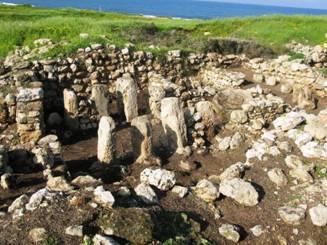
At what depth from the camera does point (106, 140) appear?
1233cm

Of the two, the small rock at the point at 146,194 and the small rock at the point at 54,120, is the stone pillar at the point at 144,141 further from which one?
the small rock at the point at 54,120

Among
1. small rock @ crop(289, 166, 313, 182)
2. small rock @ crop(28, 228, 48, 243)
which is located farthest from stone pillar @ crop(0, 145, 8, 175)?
small rock @ crop(289, 166, 313, 182)

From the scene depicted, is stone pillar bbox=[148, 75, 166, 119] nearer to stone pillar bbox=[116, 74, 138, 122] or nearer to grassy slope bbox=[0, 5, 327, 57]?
stone pillar bbox=[116, 74, 138, 122]

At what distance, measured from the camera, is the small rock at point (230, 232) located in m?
9.31

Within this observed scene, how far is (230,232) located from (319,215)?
2.11 meters

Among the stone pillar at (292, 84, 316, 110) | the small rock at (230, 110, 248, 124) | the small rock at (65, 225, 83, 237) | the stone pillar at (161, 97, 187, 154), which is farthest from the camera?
the stone pillar at (292, 84, 316, 110)

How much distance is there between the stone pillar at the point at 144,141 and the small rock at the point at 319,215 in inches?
166

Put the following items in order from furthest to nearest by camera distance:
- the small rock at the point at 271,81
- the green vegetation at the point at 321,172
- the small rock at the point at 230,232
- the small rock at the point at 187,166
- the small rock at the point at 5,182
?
the small rock at the point at 271,81
the small rock at the point at 187,166
the green vegetation at the point at 321,172
the small rock at the point at 5,182
the small rock at the point at 230,232

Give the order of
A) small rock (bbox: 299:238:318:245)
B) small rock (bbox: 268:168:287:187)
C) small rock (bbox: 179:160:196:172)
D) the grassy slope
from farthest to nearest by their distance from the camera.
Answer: the grassy slope, small rock (bbox: 179:160:196:172), small rock (bbox: 268:168:287:187), small rock (bbox: 299:238:318:245)

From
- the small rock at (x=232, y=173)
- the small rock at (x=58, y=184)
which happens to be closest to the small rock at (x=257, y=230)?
the small rock at (x=232, y=173)

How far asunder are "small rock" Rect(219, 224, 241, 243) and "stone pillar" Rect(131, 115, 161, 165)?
11.4 ft

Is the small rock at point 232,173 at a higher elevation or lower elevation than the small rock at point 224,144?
higher

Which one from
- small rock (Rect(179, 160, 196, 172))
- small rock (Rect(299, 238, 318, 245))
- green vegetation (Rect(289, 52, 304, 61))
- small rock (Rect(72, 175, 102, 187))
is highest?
green vegetation (Rect(289, 52, 304, 61))

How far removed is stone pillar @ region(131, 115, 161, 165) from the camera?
12562 mm
